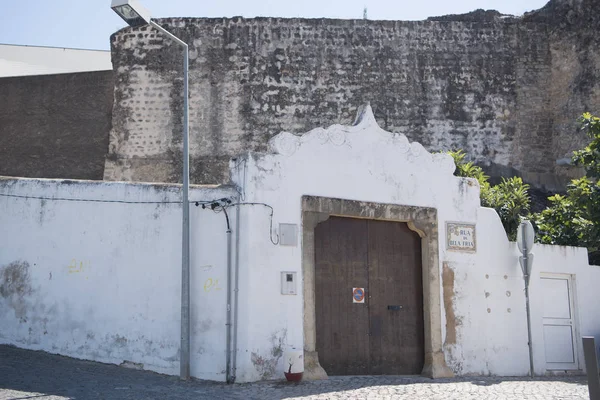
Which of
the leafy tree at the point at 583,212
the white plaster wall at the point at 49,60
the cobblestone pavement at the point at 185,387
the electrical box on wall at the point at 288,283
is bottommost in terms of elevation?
the cobblestone pavement at the point at 185,387

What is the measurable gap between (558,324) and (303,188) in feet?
15.7

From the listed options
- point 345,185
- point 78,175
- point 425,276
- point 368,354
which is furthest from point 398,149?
point 78,175

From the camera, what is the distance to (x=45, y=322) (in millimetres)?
10281

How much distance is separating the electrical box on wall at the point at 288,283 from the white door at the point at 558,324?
14.4 feet

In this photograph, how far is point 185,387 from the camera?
900 cm

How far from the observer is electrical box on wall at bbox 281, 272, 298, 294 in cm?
990

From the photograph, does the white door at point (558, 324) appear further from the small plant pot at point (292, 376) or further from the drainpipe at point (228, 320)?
the drainpipe at point (228, 320)

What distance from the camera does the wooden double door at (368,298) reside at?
10430 mm

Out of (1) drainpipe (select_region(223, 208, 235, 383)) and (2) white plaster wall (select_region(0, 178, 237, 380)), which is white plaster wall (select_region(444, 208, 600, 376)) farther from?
(2) white plaster wall (select_region(0, 178, 237, 380))

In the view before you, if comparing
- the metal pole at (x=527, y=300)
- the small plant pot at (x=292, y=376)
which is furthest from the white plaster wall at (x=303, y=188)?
the metal pole at (x=527, y=300)

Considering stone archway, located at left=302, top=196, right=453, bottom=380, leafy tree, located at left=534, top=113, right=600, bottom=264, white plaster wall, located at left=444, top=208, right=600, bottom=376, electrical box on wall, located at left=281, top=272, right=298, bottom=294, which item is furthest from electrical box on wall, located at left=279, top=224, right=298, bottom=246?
leafy tree, located at left=534, top=113, right=600, bottom=264

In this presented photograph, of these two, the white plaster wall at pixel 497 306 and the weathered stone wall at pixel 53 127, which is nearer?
the white plaster wall at pixel 497 306

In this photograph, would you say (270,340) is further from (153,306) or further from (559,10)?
(559,10)

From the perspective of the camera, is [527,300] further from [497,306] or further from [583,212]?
[583,212]
